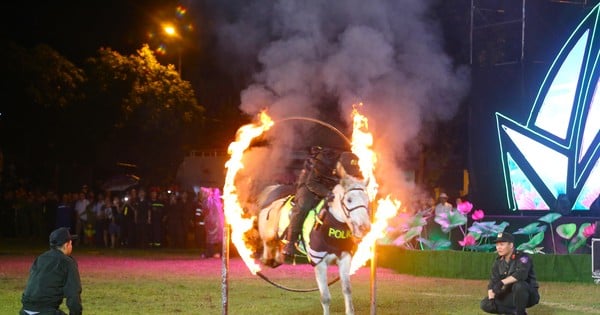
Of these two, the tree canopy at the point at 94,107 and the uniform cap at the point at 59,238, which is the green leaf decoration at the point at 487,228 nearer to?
the uniform cap at the point at 59,238

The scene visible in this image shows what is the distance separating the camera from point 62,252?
9312 millimetres

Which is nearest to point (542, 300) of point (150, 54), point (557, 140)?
point (557, 140)

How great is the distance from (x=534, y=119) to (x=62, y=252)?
18.1m

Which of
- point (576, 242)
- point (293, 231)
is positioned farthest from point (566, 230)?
point (293, 231)

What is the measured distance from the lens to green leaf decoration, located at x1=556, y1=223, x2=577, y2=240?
823 inches

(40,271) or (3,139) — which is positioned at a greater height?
(3,139)

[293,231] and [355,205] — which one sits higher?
[355,205]

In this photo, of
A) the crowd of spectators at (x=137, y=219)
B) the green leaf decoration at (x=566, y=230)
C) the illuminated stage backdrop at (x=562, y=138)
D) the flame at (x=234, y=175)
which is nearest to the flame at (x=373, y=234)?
the flame at (x=234, y=175)

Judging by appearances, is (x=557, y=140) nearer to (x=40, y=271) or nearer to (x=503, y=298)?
(x=503, y=298)

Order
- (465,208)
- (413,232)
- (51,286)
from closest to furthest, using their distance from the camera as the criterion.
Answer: (51,286), (465,208), (413,232)

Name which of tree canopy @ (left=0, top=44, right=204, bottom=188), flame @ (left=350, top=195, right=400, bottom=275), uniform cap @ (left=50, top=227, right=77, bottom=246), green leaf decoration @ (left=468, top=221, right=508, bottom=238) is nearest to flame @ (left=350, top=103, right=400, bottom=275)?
flame @ (left=350, top=195, right=400, bottom=275)

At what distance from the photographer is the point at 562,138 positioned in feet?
80.5

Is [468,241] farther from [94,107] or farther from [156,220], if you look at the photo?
[94,107]

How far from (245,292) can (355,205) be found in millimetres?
5320
